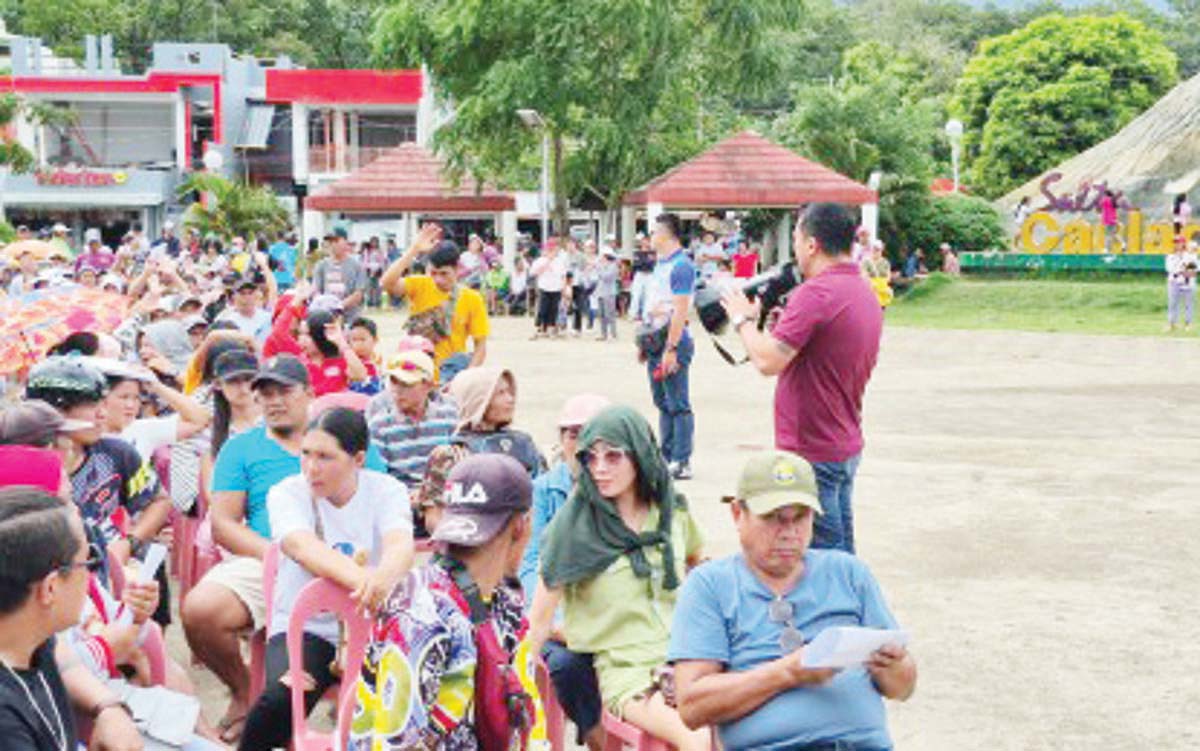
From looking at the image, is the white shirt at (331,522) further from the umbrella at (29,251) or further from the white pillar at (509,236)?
the white pillar at (509,236)

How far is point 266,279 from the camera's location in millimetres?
14031

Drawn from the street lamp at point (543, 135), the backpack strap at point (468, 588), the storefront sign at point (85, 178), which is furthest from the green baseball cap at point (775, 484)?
the storefront sign at point (85, 178)

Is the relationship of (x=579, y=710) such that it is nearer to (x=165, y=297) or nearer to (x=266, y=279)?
(x=165, y=297)

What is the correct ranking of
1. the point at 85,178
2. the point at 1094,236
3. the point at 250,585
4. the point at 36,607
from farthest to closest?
the point at 85,178 → the point at 1094,236 → the point at 250,585 → the point at 36,607

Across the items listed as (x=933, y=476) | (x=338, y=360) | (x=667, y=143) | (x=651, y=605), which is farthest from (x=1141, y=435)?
(x=667, y=143)

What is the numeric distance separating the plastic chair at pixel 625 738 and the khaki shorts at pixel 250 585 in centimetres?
148

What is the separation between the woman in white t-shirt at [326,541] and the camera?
187 inches

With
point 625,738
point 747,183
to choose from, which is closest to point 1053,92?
point 747,183

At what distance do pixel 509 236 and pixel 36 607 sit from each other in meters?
36.8

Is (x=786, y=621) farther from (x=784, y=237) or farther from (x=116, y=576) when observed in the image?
(x=784, y=237)

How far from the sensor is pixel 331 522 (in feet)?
16.8

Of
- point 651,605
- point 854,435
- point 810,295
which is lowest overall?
point 651,605

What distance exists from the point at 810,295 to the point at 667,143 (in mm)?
31358

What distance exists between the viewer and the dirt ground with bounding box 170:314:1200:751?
19.9 ft
